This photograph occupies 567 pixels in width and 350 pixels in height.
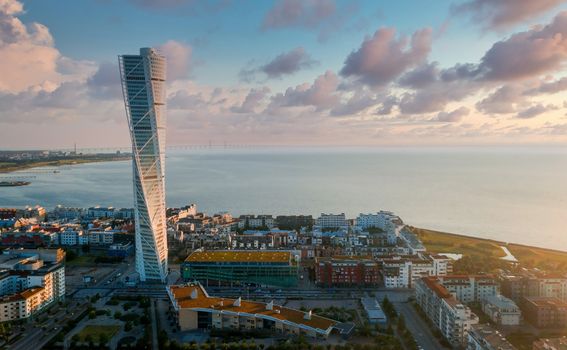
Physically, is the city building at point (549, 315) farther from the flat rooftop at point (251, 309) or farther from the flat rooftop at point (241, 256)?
the flat rooftop at point (241, 256)

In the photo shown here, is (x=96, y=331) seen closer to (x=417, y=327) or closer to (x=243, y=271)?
(x=243, y=271)

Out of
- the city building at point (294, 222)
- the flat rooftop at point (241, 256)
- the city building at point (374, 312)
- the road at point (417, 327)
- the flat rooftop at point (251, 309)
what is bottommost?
the road at point (417, 327)

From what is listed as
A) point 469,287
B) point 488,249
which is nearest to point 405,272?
point 469,287

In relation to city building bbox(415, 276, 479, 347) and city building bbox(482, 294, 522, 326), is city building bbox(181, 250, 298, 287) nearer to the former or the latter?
city building bbox(415, 276, 479, 347)

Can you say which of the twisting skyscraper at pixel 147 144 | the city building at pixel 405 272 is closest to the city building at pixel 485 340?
the city building at pixel 405 272

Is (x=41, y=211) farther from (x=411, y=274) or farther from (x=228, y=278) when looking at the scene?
(x=411, y=274)

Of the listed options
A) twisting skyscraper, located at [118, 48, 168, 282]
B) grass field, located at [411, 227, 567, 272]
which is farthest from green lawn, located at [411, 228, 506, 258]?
twisting skyscraper, located at [118, 48, 168, 282]
